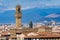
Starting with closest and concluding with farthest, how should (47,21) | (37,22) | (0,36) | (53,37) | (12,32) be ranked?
(53,37) < (12,32) < (0,36) < (47,21) < (37,22)

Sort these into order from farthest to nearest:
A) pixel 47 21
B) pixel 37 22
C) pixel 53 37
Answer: pixel 37 22 < pixel 47 21 < pixel 53 37

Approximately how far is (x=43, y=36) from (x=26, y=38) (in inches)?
43.0

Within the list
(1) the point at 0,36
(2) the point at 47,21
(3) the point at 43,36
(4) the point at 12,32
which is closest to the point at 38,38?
(3) the point at 43,36

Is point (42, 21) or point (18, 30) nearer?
point (18, 30)

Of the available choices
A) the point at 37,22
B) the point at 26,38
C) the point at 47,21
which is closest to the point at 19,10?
the point at 26,38

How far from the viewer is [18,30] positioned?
2695 cm

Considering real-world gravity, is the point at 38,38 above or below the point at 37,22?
below

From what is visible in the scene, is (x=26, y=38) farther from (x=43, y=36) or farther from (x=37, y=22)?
(x=37, y=22)

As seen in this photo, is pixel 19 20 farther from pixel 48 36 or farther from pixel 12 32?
pixel 48 36

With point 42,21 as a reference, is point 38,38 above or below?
below

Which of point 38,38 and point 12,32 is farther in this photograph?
point 12,32

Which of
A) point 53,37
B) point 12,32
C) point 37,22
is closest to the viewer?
point 53,37

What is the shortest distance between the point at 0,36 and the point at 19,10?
104 inches

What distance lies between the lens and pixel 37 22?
4941 centimetres
